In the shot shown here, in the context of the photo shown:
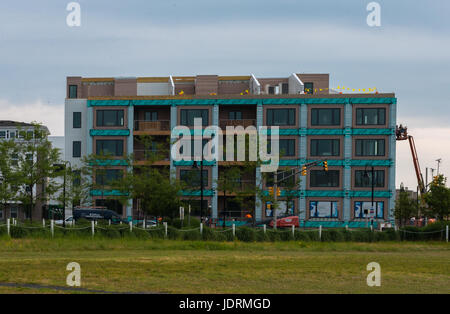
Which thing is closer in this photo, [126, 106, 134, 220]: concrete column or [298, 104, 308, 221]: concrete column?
[298, 104, 308, 221]: concrete column

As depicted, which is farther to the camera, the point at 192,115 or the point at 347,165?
the point at 192,115

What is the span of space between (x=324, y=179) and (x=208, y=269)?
51368mm

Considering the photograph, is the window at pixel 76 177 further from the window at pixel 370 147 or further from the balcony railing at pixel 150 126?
the window at pixel 370 147

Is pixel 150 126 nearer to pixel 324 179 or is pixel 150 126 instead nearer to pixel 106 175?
pixel 106 175

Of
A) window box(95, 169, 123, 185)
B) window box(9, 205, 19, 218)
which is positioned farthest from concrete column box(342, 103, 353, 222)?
window box(9, 205, 19, 218)

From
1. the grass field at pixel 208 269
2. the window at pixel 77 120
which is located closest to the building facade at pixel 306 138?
the window at pixel 77 120

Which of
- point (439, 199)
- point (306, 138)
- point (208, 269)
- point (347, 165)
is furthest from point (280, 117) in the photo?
point (208, 269)

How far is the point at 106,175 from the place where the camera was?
72.4 metres

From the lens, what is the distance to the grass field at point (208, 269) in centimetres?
1833

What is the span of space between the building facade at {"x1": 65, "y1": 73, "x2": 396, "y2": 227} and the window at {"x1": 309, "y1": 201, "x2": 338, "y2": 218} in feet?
0.36

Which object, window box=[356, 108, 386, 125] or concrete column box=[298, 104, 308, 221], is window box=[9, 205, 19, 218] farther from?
window box=[356, 108, 386, 125]

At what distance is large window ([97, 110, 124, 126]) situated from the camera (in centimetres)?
7544

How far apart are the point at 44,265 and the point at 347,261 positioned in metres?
12.1

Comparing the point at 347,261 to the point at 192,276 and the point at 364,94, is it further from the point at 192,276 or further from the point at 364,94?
the point at 364,94
